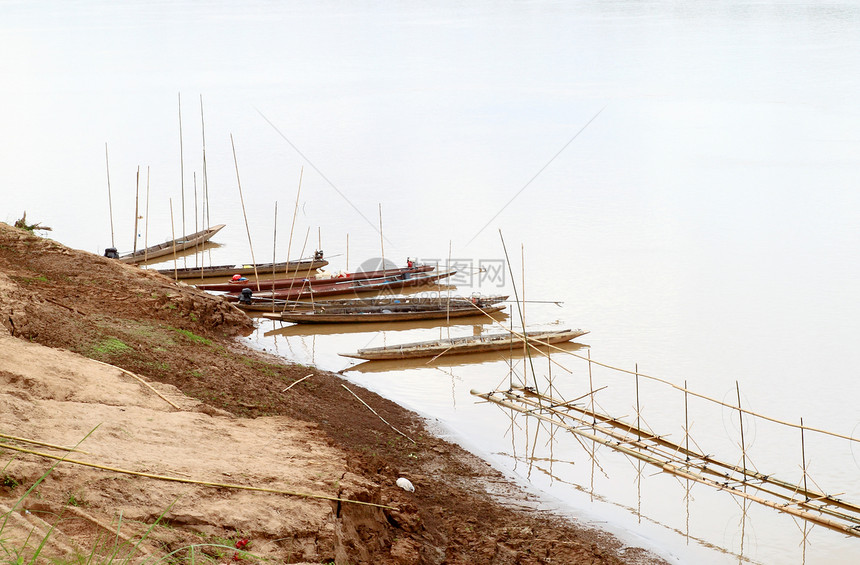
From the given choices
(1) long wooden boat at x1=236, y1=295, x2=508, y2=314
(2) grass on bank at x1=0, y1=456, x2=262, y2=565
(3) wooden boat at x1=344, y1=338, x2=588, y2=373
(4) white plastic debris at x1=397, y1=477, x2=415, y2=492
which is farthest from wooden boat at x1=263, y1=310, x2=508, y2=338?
(2) grass on bank at x1=0, y1=456, x2=262, y2=565

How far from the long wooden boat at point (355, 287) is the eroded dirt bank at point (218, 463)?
3623 mm

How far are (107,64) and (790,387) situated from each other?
47665 mm

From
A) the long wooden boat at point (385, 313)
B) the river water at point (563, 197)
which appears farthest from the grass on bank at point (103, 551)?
the long wooden boat at point (385, 313)

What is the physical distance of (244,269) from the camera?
16734mm

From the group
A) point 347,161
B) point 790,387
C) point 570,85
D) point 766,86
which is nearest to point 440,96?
point 570,85

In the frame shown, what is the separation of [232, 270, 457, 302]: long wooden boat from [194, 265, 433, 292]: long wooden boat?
0.32 ft

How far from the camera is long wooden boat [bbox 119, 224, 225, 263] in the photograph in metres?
17.3

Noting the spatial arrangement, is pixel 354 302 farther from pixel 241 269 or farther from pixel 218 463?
pixel 218 463

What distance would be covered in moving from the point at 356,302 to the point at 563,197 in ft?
34.3

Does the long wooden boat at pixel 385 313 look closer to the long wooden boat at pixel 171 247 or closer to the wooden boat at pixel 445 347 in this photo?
the wooden boat at pixel 445 347

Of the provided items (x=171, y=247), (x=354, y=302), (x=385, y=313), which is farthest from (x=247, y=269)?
(x=385, y=313)

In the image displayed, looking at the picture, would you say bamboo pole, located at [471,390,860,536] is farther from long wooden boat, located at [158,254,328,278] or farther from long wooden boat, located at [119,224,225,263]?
long wooden boat, located at [119,224,225,263]

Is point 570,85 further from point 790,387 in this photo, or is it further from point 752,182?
point 790,387

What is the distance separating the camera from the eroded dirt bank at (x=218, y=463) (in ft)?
17.4
